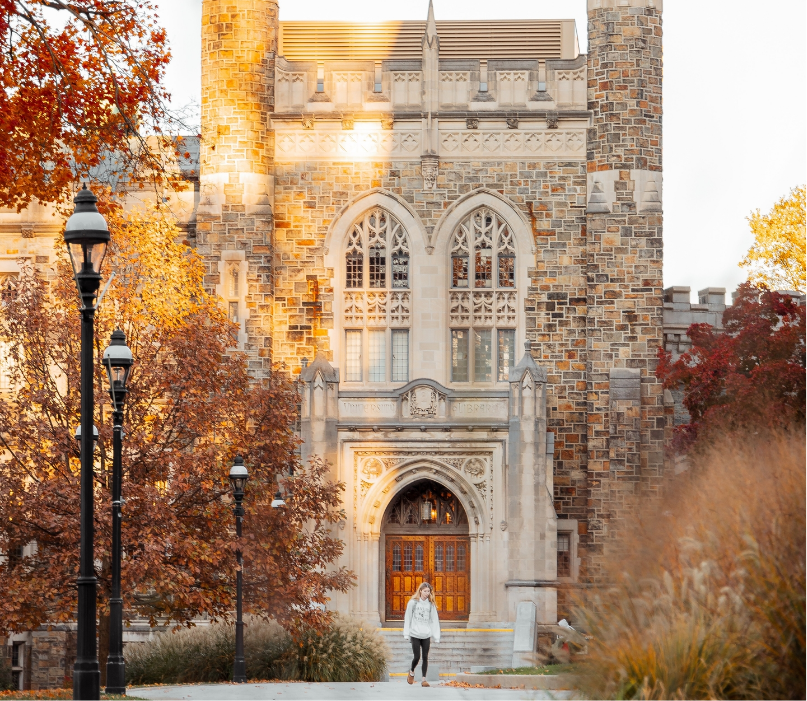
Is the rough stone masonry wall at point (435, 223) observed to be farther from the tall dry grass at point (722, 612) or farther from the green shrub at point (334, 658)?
the tall dry grass at point (722, 612)

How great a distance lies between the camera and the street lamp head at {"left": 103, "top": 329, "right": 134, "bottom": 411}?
14664 millimetres

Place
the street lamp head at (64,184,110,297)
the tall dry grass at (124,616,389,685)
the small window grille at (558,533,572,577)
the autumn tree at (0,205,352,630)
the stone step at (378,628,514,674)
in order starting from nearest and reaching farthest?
the street lamp head at (64,184,110,297) < the autumn tree at (0,205,352,630) < the tall dry grass at (124,616,389,685) < the stone step at (378,628,514,674) < the small window grille at (558,533,572,577)

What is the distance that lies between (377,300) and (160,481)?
10186 millimetres

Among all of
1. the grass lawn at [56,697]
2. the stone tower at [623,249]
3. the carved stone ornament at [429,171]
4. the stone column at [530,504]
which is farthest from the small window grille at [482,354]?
the grass lawn at [56,697]

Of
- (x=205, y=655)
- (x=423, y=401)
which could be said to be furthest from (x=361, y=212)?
(x=205, y=655)

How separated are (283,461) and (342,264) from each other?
8.89 meters

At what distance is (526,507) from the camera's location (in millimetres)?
27594

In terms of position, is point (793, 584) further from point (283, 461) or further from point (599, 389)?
point (599, 389)

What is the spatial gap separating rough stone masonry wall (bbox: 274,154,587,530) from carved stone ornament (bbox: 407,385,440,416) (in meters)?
2.43

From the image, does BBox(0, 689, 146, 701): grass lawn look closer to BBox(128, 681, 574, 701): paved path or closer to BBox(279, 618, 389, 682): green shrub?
BBox(128, 681, 574, 701): paved path

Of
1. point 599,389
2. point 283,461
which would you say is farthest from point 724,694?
point 599,389

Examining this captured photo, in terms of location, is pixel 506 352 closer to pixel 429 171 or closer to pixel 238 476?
pixel 429 171

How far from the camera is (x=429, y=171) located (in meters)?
30.3

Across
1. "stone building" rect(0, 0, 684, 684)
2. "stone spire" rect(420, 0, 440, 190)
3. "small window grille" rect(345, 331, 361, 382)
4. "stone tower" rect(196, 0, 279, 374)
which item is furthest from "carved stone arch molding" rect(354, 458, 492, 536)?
"stone spire" rect(420, 0, 440, 190)
